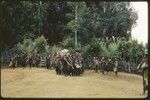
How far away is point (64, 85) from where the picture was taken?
20.0 ft

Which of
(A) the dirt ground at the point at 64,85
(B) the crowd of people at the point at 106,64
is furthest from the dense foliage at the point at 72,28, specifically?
(A) the dirt ground at the point at 64,85

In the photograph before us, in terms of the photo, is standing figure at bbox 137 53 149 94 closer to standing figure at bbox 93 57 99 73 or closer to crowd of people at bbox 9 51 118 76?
crowd of people at bbox 9 51 118 76

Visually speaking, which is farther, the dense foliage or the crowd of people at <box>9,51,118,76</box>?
the crowd of people at <box>9,51,118,76</box>

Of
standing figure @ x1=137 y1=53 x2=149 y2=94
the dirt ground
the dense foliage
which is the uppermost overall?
the dense foliage

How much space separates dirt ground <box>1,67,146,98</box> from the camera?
5797 millimetres

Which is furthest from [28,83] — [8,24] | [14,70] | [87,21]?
[87,21]

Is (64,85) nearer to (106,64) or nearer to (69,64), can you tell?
(106,64)

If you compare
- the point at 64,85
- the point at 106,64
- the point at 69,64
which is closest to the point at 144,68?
the point at 106,64

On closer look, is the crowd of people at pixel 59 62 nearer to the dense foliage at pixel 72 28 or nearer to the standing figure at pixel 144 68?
the dense foliage at pixel 72 28

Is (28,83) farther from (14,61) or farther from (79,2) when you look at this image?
(79,2)

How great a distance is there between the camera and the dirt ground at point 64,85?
19.0 feet

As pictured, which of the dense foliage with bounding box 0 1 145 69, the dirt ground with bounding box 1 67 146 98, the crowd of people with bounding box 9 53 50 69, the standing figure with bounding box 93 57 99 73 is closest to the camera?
the dirt ground with bounding box 1 67 146 98

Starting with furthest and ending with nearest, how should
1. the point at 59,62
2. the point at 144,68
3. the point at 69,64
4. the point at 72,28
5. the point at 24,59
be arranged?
the point at 69,64 → the point at 59,62 → the point at 24,59 → the point at 72,28 → the point at 144,68

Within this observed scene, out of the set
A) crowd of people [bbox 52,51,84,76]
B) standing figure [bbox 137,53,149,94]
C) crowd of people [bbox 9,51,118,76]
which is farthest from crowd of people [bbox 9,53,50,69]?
standing figure [bbox 137,53,149,94]
